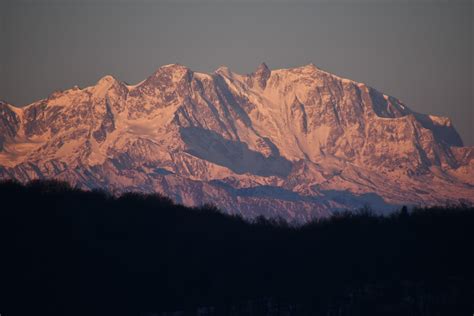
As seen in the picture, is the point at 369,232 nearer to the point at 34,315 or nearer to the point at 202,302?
the point at 202,302

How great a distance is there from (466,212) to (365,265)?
37.1 metres

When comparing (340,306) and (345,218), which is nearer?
(340,306)

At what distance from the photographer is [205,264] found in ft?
505

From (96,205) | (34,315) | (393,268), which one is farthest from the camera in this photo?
(96,205)

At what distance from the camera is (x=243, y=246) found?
537 ft

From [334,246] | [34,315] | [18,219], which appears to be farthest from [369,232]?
[34,315]

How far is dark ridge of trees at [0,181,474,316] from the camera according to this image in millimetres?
135000

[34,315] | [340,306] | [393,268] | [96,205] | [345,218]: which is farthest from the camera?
[345,218]

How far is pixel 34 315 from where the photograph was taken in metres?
124

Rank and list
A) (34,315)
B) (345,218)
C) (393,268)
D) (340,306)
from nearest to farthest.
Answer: (34,315), (340,306), (393,268), (345,218)

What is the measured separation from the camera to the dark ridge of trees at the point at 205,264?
135m

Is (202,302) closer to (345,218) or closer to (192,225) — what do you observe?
(192,225)

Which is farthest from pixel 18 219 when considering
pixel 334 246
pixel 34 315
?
pixel 334 246

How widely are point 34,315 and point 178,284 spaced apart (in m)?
25.3
